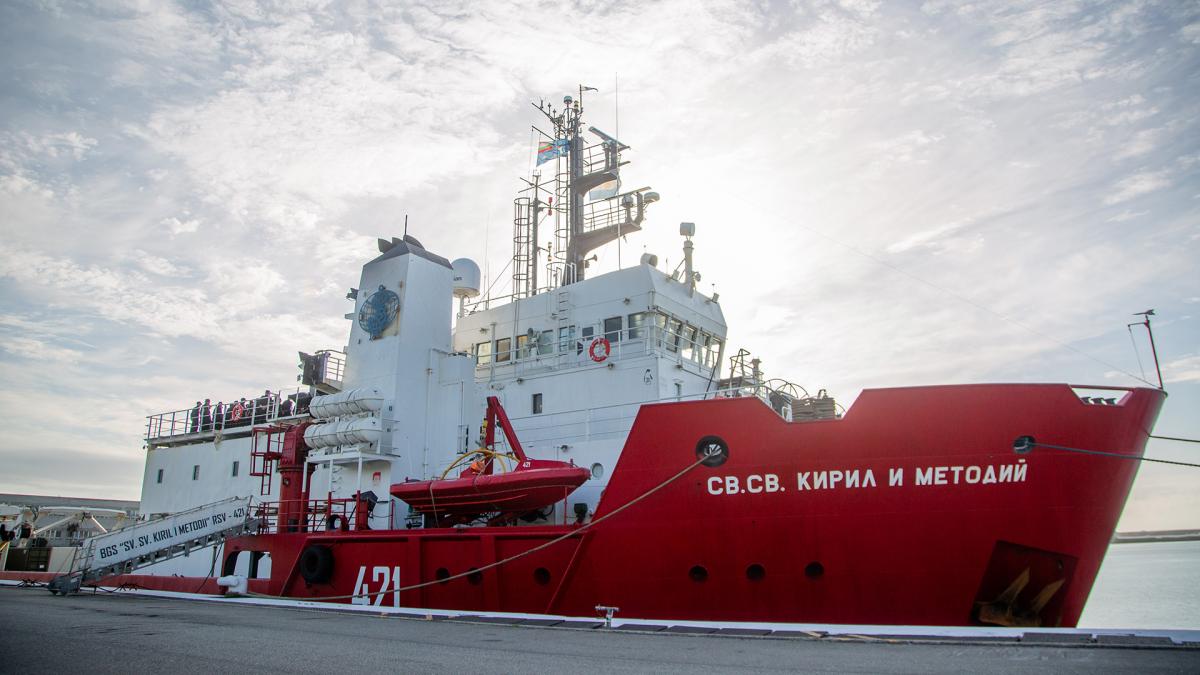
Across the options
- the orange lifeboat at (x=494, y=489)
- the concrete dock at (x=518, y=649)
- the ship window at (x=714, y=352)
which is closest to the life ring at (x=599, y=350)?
the orange lifeboat at (x=494, y=489)

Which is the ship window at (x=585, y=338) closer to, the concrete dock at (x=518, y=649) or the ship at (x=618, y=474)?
the ship at (x=618, y=474)

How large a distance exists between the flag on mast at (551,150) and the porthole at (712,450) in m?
13.6

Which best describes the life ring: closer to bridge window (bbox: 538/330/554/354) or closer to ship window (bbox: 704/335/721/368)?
bridge window (bbox: 538/330/554/354)

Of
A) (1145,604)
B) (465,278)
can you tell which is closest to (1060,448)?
(465,278)

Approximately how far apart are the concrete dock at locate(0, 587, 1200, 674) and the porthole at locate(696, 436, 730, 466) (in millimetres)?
2883

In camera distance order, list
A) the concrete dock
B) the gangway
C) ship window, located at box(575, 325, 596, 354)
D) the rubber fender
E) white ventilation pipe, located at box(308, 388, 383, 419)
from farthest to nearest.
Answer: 1. ship window, located at box(575, 325, 596, 354)
2. white ventilation pipe, located at box(308, 388, 383, 419)
3. the gangway
4. the rubber fender
5. the concrete dock

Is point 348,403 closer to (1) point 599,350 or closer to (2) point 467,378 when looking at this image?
(2) point 467,378

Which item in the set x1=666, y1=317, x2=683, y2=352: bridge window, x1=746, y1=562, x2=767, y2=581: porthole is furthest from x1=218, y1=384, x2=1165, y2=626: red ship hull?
x1=666, y1=317, x2=683, y2=352: bridge window

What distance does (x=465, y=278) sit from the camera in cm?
2048

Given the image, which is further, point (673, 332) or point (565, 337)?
point (565, 337)

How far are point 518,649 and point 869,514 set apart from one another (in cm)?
507

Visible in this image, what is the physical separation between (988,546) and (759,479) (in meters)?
2.83

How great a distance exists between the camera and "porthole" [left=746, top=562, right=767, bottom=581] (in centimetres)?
997

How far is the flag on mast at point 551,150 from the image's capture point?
22172 mm
